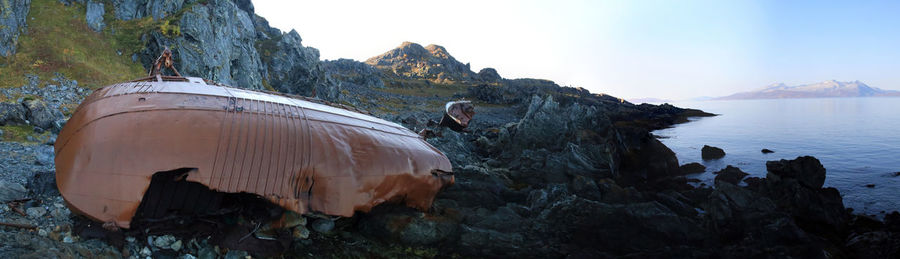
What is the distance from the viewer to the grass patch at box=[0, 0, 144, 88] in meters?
15.6

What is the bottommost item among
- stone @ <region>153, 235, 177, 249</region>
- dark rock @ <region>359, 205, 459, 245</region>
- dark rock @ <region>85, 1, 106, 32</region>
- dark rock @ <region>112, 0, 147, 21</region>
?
dark rock @ <region>359, 205, 459, 245</region>

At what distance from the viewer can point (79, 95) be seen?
14617mm

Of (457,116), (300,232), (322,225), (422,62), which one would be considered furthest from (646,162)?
(422,62)

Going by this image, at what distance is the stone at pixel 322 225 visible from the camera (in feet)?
22.9

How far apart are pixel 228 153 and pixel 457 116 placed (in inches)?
845

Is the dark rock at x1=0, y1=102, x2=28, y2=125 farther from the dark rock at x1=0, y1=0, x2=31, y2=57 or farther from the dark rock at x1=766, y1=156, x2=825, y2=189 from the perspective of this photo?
the dark rock at x1=766, y1=156, x2=825, y2=189

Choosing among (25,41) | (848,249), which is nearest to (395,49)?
(25,41)

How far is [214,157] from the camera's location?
6.06m

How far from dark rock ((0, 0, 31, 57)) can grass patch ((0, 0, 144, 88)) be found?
0.24m

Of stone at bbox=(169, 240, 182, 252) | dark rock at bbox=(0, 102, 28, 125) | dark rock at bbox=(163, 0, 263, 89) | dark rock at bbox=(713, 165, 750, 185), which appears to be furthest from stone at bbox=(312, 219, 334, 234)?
dark rock at bbox=(163, 0, 263, 89)

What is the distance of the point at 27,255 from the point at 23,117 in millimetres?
8446

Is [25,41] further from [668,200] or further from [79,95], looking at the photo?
[668,200]

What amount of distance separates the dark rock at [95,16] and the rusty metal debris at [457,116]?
19445 mm

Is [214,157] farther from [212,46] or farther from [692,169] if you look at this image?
[212,46]
